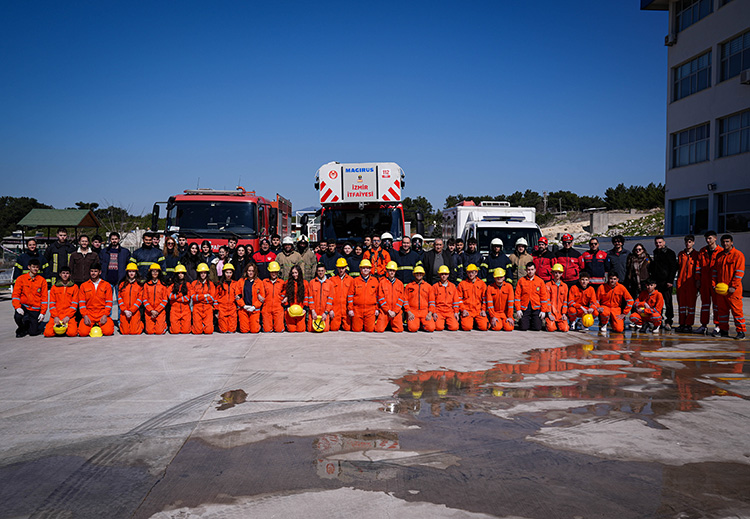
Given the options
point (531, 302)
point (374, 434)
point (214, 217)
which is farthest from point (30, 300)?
point (531, 302)

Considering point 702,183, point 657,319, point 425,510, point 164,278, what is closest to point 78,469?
point 425,510

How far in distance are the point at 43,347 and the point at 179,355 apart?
2.49 meters

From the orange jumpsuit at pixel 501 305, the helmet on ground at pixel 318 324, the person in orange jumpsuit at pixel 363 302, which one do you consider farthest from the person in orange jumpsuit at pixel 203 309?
the orange jumpsuit at pixel 501 305

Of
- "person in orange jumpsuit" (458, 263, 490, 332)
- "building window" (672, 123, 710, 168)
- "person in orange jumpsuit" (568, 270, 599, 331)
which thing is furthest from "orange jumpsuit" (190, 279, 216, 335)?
"building window" (672, 123, 710, 168)

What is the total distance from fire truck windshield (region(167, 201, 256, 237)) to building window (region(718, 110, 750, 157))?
1914 cm

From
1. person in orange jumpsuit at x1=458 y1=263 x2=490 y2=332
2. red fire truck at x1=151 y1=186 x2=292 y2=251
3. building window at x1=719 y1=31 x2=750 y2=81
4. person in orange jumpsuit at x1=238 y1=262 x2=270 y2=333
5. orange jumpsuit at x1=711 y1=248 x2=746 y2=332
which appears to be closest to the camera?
orange jumpsuit at x1=711 y1=248 x2=746 y2=332

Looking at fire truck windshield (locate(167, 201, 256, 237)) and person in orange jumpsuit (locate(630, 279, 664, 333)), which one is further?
fire truck windshield (locate(167, 201, 256, 237))

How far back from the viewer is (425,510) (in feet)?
12.0

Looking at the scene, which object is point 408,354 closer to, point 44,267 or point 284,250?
point 284,250

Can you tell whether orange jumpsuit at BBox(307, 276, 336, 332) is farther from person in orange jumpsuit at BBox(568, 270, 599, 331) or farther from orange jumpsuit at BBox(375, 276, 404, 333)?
person in orange jumpsuit at BBox(568, 270, 599, 331)

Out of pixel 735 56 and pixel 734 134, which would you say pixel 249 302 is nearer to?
pixel 734 134

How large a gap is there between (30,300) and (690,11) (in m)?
27.4

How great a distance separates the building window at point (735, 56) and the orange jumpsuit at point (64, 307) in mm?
23575

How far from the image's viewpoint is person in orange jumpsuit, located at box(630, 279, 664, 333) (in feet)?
34.3
